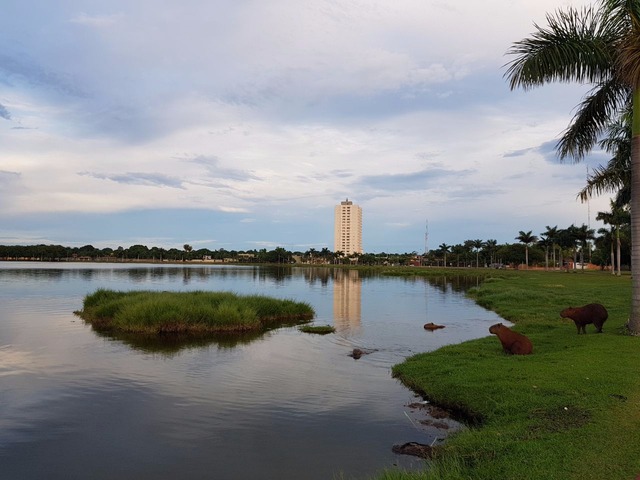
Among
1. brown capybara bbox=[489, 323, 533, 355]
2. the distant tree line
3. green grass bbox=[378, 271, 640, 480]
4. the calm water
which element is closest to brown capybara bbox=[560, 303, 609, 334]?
green grass bbox=[378, 271, 640, 480]

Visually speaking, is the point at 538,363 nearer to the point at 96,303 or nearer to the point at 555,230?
the point at 96,303

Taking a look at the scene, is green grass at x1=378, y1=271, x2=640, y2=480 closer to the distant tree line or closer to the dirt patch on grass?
the dirt patch on grass

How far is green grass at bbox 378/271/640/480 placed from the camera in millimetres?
6684

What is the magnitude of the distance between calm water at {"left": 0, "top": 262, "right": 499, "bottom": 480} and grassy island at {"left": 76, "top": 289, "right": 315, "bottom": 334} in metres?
1.85

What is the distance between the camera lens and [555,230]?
348ft

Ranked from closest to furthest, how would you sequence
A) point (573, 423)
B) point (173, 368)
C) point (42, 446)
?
point (573, 423)
point (42, 446)
point (173, 368)

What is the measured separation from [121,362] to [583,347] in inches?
625

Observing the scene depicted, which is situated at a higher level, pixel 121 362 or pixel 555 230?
pixel 555 230

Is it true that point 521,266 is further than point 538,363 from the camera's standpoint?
Yes

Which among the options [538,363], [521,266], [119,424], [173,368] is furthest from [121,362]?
[521,266]

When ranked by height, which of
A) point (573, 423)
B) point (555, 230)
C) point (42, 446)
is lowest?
point (42, 446)

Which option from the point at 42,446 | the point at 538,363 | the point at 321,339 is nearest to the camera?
the point at 42,446

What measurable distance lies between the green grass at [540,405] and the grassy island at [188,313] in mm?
11768

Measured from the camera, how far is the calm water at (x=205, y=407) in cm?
909
